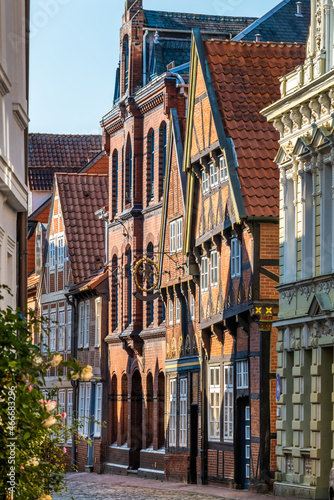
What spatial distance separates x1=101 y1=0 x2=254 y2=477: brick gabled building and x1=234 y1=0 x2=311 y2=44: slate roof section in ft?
8.85

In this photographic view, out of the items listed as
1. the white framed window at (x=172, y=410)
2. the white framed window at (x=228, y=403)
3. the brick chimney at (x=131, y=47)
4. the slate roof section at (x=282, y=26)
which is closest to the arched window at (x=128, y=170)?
the brick chimney at (x=131, y=47)

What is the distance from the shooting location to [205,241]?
33.2m

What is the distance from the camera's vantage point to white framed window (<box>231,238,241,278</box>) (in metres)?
29.8

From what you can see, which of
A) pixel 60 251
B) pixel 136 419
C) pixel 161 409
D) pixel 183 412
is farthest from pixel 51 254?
pixel 183 412

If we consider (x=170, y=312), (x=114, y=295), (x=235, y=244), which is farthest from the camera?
(x=114, y=295)

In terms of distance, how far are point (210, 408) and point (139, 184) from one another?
12.7m

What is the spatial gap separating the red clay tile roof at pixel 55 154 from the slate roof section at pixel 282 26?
66.3 ft

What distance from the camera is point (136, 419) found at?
43.2 meters

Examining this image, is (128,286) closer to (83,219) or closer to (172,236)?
(172,236)

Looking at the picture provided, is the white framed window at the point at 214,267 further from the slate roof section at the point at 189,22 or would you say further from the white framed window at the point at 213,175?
the slate roof section at the point at 189,22

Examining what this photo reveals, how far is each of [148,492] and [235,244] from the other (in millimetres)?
6389

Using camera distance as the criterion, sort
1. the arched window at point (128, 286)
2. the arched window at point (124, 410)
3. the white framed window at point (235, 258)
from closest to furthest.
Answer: the white framed window at point (235, 258) → the arched window at point (128, 286) → the arched window at point (124, 410)

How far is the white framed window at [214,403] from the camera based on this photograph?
32.2 meters

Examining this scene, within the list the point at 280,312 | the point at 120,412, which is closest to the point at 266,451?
the point at 280,312
